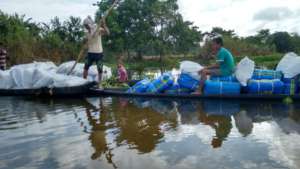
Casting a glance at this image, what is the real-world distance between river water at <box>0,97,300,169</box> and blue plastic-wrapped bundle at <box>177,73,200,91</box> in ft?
2.42

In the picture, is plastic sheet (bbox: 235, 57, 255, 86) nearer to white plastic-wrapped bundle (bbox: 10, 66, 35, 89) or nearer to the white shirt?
→ the white shirt

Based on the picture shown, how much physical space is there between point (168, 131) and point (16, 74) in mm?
6049

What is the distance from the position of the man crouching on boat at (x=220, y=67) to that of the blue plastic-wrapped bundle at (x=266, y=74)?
17.5 inches

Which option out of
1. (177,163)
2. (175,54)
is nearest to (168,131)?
(177,163)

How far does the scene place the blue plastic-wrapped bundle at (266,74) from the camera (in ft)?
21.6

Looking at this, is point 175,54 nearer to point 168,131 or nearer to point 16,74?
point 16,74

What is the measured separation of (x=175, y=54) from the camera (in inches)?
1446

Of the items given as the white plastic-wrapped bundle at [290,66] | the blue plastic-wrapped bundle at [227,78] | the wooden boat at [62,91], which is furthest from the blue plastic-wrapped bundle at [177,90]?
the wooden boat at [62,91]

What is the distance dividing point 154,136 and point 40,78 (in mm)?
5194

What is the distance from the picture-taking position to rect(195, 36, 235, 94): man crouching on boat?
674cm

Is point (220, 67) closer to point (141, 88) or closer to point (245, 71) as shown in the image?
point (245, 71)

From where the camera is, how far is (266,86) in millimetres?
6422

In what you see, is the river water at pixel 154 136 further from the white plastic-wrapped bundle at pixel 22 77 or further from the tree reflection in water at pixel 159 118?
the white plastic-wrapped bundle at pixel 22 77

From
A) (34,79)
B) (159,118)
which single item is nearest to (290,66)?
(159,118)
